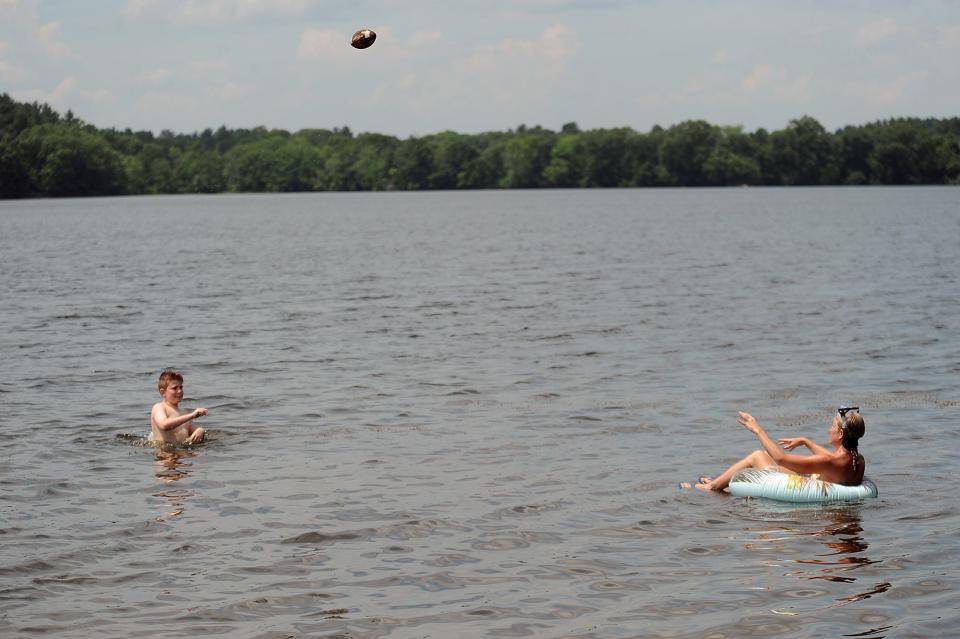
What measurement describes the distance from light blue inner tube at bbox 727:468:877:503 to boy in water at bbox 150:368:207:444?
7.82 meters

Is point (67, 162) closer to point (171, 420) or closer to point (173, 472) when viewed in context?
point (171, 420)

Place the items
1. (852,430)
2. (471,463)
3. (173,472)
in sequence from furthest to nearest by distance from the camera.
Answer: (471,463) → (173,472) → (852,430)

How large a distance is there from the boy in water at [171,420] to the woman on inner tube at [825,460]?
752 centimetres

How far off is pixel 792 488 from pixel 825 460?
0.54 metres

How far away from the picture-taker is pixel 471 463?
16281 mm

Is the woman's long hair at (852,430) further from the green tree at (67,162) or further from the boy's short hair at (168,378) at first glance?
the green tree at (67,162)

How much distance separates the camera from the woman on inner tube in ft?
46.5

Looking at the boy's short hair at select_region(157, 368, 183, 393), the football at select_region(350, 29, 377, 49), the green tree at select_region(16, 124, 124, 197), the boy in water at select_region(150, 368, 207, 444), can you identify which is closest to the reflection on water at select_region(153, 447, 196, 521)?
the boy in water at select_region(150, 368, 207, 444)

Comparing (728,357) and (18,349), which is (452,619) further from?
(18,349)

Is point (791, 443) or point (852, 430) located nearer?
point (852, 430)

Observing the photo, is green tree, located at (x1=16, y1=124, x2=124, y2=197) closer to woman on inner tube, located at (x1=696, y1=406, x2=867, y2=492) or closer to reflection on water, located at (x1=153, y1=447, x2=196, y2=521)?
reflection on water, located at (x1=153, y1=447, x2=196, y2=521)

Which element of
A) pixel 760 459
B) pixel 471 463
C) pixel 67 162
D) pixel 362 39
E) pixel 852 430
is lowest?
pixel 471 463

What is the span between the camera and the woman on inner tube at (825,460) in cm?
1419

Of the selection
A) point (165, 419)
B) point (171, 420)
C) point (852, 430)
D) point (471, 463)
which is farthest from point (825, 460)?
point (165, 419)
